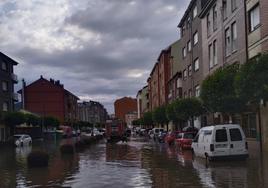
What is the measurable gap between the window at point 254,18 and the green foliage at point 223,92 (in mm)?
3118

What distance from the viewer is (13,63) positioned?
8244cm

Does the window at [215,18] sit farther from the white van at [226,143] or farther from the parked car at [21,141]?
the parked car at [21,141]

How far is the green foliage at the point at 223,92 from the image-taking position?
30908 millimetres

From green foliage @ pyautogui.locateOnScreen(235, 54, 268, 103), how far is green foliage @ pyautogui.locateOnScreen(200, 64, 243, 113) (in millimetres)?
6739

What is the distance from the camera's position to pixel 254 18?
33.2 metres

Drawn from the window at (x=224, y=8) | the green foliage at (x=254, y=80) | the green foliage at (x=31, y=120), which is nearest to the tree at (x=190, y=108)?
the window at (x=224, y=8)

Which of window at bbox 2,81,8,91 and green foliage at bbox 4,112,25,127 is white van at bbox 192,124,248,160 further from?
window at bbox 2,81,8,91

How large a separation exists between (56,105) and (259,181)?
377 ft

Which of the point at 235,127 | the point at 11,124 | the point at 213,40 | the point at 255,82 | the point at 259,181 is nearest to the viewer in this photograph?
the point at 259,181

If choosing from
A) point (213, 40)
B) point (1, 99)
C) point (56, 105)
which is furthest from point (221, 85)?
point (56, 105)

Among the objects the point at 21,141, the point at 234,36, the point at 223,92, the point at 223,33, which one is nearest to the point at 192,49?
the point at 223,33

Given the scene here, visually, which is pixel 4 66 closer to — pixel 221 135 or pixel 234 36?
pixel 234 36

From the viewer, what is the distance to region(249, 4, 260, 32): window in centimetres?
3217

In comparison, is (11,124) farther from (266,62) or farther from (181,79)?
(266,62)
